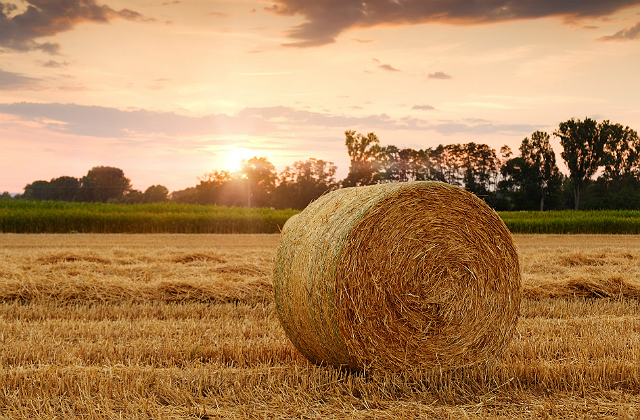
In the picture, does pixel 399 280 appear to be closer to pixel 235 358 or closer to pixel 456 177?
pixel 235 358

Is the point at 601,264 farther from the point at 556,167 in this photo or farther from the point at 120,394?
→ the point at 556,167

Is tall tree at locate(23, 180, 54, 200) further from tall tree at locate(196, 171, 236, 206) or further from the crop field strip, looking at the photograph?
the crop field strip

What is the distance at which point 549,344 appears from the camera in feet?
18.7

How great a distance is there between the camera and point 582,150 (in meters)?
64.2

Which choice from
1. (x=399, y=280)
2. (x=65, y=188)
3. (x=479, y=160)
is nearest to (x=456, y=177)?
(x=479, y=160)

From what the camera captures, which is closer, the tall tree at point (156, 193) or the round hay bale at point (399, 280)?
the round hay bale at point (399, 280)

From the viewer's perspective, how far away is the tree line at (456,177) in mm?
55688

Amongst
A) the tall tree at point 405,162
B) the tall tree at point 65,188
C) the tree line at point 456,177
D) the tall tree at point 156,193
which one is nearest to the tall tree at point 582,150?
the tree line at point 456,177

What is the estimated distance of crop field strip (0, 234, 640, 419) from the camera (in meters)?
4.10

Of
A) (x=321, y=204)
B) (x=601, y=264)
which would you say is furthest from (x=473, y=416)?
(x=601, y=264)

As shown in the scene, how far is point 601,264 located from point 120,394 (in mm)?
10009

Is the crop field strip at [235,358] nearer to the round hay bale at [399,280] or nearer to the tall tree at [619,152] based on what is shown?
the round hay bale at [399,280]

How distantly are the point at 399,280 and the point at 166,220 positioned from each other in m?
21.4

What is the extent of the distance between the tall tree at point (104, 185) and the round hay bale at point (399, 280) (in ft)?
176
